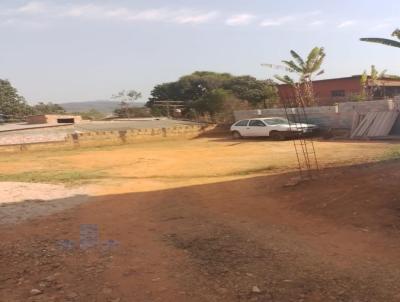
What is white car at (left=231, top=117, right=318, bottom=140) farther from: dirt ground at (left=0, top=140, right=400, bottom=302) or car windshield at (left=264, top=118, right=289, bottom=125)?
dirt ground at (left=0, top=140, right=400, bottom=302)

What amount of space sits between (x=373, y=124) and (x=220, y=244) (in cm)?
1739

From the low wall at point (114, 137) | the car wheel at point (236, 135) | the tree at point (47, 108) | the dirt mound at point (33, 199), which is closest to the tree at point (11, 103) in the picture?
the tree at point (47, 108)

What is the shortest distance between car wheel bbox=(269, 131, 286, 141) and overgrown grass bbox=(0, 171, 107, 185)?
12083 mm

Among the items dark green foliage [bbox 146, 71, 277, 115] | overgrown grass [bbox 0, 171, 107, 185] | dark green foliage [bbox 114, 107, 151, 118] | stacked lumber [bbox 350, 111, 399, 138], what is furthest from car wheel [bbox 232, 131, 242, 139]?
dark green foliage [bbox 114, 107, 151, 118]

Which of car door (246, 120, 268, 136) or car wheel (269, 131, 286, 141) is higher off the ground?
car door (246, 120, 268, 136)

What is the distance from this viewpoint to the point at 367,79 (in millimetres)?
33188

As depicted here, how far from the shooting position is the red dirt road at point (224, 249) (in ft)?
15.9

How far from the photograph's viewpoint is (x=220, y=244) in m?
6.40

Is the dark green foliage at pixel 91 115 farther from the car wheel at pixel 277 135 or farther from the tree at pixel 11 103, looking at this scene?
the car wheel at pixel 277 135

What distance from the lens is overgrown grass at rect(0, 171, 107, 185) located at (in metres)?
13.1

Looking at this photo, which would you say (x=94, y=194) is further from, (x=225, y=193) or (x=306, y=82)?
(x=306, y=82)

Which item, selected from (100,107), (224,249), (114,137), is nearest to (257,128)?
(114,137)

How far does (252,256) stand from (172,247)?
3.70 feet

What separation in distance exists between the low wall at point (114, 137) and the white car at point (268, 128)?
3.81m
